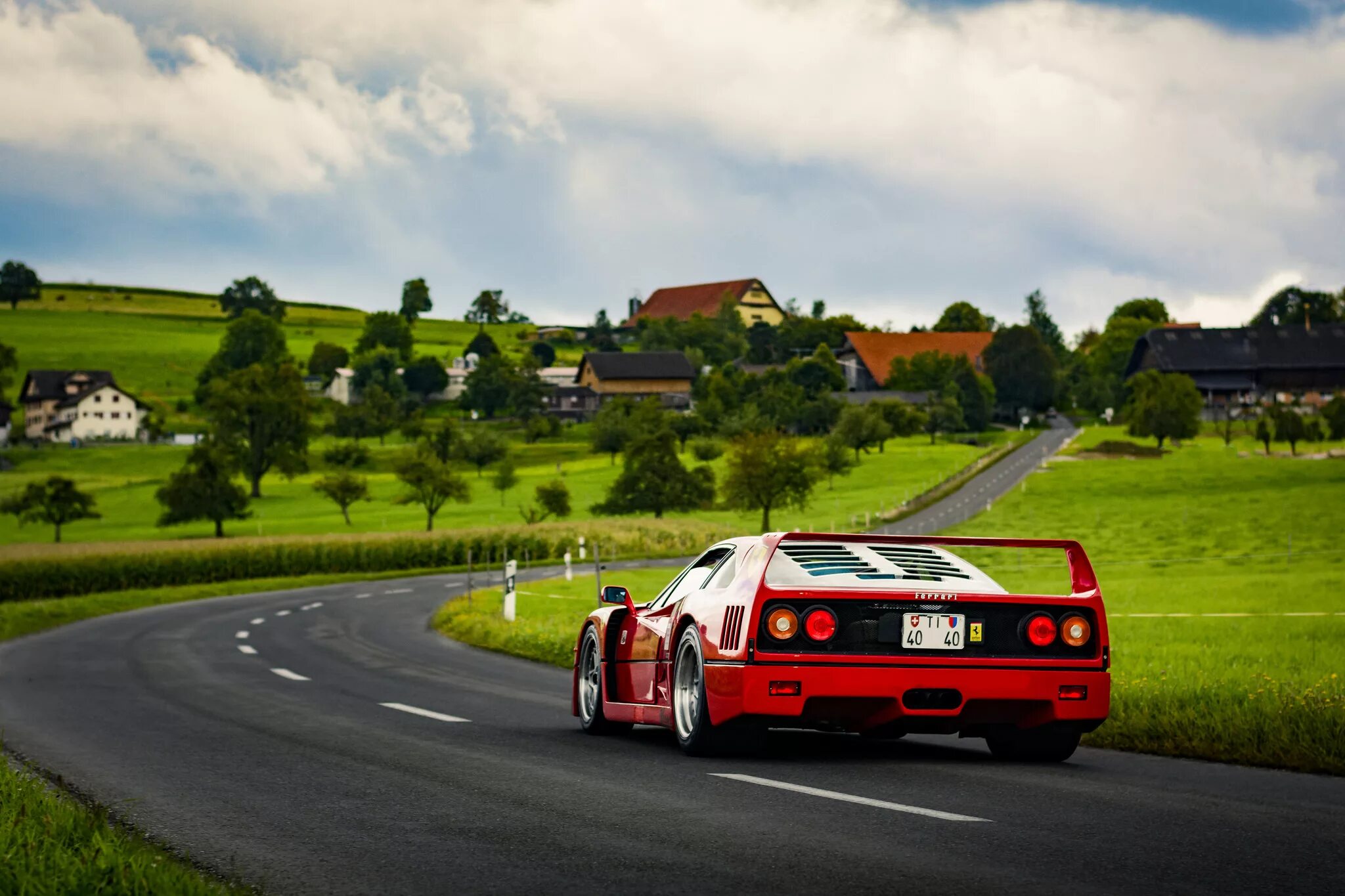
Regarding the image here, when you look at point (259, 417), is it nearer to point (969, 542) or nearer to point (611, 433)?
point (611, 433)

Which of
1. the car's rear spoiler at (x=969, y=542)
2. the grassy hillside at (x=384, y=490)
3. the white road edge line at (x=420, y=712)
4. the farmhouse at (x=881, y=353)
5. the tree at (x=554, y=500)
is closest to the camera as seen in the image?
the car's rear spoiler at (x=969, y=542)

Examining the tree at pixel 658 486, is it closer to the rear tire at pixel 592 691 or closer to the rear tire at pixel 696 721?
the rear tire at pixel 592 691

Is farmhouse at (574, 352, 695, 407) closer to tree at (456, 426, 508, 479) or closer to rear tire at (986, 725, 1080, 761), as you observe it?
tree at (456, 426, 508, 479)

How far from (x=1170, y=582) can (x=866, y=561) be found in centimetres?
3586

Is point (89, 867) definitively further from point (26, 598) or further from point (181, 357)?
point (181, 357)

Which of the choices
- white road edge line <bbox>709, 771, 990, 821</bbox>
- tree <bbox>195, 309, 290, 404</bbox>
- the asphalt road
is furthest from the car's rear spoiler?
tree <bbox>195, 309, 290, 404</bbox>

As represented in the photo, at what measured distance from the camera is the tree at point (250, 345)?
188 metres

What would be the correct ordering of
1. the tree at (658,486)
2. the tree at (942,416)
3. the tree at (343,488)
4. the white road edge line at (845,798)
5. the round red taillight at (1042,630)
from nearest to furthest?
1. the white road edge line at (845,798)
2. the round red taillight at (1042,630)
3. the tree at (658,486)
4. the tree at (343,488)
5. the tree at (942,416)

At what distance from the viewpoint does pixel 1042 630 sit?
31.2 feet

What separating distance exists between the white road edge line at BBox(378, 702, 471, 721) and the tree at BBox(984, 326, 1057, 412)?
141 m

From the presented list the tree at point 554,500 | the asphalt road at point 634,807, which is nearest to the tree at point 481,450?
the tree at point 554,500

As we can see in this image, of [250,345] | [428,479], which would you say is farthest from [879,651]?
[250,345]

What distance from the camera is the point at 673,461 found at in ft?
273

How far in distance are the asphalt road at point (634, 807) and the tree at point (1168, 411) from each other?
103 metres
